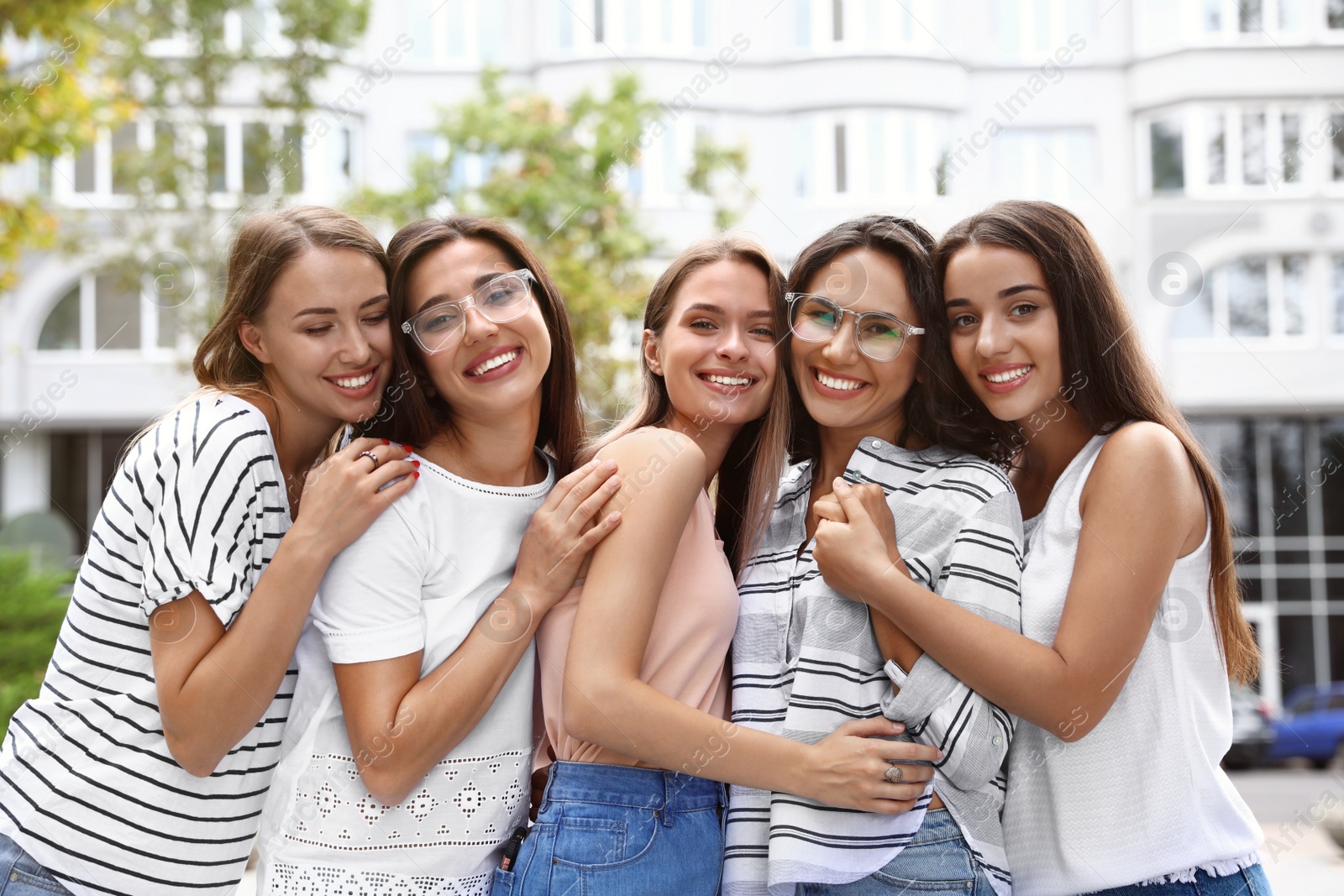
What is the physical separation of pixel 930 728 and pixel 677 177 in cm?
1674

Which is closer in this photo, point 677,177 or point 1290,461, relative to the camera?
point 677,177

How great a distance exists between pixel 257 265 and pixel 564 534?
1068mm

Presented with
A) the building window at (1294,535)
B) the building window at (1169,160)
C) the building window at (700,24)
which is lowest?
the building window at (1294,535)

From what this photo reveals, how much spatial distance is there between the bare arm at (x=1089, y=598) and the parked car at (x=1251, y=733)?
15193 millimetres

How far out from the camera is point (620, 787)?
2.66 metres

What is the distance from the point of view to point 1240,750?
1645 cm

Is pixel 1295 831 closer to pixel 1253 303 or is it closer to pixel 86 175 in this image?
pixel 1253 303

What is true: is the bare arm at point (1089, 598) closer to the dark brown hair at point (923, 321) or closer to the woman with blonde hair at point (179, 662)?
the dark brown hair at point (923, 321)

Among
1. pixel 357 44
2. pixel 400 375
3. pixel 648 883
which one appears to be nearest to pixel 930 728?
pixel 648 883

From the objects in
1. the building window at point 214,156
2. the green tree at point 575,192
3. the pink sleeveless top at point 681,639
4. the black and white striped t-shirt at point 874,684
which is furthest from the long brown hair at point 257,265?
the building window at point 214,156

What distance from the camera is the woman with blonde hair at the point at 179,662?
2.63 meters

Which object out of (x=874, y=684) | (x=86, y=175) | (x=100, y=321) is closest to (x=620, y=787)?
(x=874, y=684)

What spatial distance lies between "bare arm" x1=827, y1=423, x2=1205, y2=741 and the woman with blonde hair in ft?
3.79

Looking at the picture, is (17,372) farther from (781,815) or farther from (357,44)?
(781,815)
